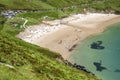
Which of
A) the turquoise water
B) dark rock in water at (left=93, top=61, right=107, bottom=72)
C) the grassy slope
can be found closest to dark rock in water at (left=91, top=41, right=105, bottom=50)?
the turquoise water

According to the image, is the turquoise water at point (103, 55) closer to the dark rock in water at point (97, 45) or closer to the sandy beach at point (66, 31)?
the dark rock in water at point (97, 45)

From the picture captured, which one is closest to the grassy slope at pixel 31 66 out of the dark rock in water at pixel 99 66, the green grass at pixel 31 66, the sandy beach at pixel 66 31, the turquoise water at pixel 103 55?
the green grass at pixel 31 66

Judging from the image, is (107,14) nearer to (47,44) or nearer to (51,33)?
(51,33)

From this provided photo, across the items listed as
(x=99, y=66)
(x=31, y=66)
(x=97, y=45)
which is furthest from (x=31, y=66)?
(x=97, y=45)

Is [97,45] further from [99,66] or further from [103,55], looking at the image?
[99,66]

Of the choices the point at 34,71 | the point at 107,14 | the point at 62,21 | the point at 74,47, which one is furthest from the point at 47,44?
the point at 107,14

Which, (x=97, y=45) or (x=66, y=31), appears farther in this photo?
(x=66, y=31)

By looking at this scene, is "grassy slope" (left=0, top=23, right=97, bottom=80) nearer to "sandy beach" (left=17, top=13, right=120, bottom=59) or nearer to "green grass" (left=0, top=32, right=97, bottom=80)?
"green grass" (left=0, top=32, right=97, bottom=80)
